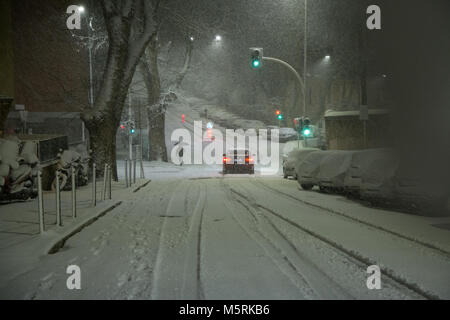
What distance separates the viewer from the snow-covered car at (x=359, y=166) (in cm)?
1236

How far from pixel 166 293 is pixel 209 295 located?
470mm

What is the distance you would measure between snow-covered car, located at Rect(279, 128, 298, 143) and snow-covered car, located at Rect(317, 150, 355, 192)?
3499 centimetres

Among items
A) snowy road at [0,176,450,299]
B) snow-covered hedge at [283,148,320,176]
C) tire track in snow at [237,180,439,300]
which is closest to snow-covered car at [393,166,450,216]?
snowy road at [0,176,450,299]

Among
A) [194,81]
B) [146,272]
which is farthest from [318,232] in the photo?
[194,81]

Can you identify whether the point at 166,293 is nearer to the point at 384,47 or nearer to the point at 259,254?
the point at 259,254

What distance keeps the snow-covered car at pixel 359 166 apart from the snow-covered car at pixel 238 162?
13.1 m

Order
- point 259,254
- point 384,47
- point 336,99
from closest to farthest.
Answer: point 259,254 → point 384,47 → point 336,99

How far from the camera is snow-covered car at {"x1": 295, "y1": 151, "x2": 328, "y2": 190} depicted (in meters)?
16.2

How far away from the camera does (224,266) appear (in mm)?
5859

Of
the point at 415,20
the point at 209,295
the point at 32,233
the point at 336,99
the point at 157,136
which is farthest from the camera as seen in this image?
the point at 336,99

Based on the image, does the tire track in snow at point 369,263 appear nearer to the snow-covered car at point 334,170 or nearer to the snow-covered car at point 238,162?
the snow-covered car at point 334,170
